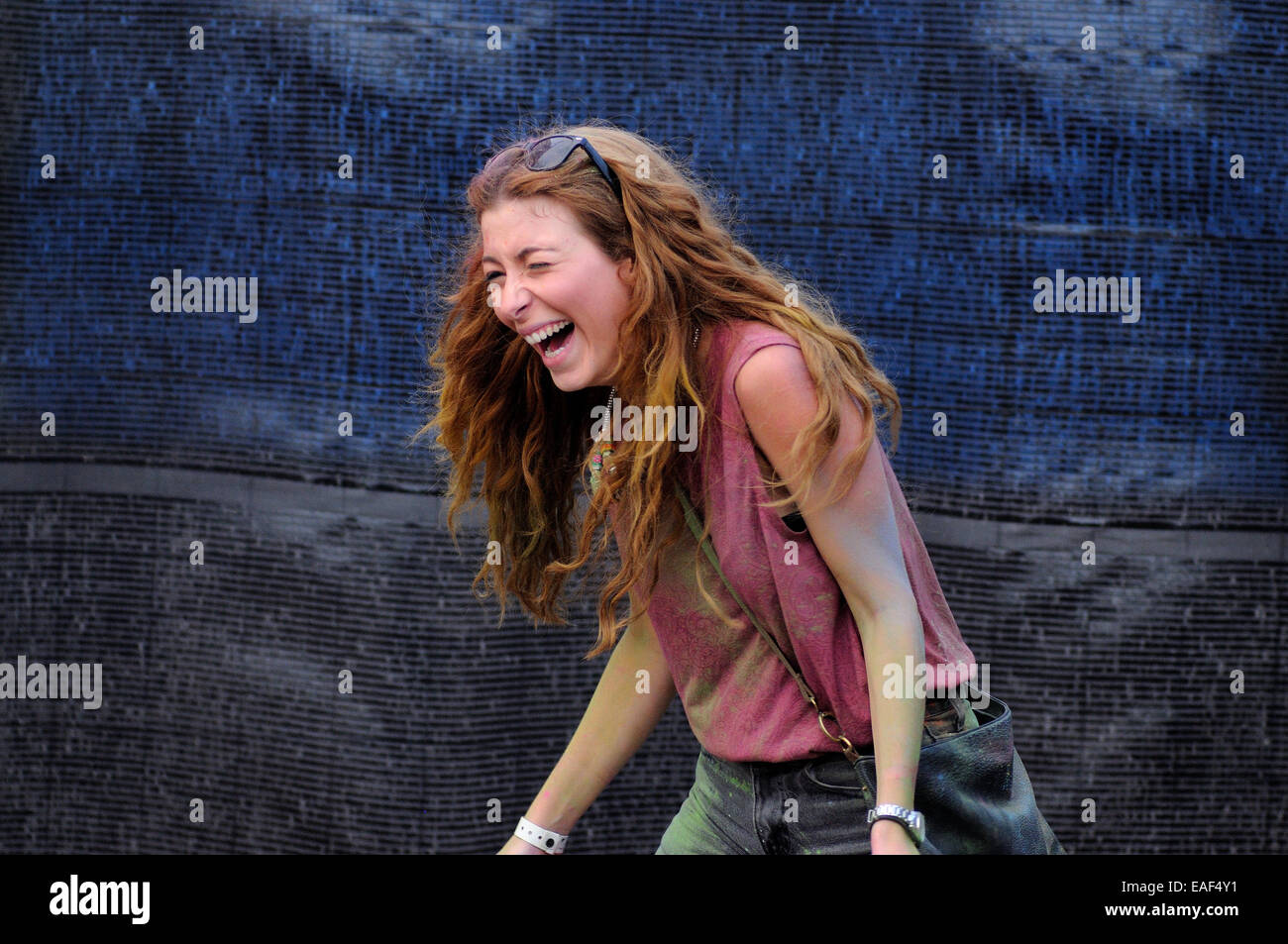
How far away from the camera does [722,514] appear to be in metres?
1.99

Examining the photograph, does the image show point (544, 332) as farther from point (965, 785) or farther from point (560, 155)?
point (965, 785)

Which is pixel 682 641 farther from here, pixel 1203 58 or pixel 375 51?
pixel 1203 58

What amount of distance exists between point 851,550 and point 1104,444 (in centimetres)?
263

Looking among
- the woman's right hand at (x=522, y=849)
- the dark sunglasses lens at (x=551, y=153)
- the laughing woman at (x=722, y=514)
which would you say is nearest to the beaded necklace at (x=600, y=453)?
the laughing woman at (x=722, y=514)

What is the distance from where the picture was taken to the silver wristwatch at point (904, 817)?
1827mm

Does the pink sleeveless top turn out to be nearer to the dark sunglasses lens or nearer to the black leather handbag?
the black leather handbag

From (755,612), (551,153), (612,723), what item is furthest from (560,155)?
(612,723)

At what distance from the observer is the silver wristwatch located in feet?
5.99

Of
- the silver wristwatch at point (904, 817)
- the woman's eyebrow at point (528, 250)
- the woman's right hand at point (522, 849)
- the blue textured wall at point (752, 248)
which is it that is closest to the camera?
the silver wristwatch at point (904, 817)

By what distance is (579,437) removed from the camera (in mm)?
2350

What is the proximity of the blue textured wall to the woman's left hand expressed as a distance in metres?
2.48

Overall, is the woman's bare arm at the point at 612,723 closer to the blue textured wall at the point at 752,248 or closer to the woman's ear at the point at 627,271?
the woman's ear at the point at 627,271

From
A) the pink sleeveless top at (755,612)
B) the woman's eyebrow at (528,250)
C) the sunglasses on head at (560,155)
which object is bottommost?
the pink sleeveless top at (755,612)
